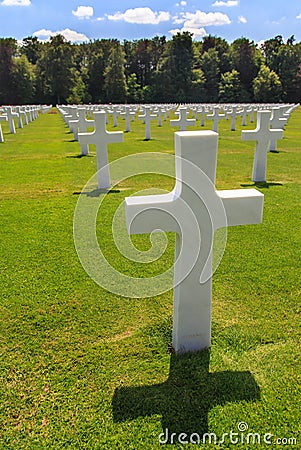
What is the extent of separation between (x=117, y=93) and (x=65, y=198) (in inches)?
2136

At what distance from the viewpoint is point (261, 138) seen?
305 inches

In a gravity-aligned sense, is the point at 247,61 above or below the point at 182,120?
above

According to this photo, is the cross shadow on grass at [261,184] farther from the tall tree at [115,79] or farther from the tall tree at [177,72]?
the tall tree at [177,72]

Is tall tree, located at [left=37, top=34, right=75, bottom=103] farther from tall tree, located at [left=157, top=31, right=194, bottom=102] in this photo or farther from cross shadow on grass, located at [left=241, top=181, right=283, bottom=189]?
cross shadow on grass, located at [left=241, top=181, right=283, bottom=189]

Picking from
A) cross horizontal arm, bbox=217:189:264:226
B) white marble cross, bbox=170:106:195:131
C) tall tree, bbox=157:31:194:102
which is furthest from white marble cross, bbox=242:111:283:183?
tall tree, bbox=157:31:194:102

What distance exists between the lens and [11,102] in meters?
55.6

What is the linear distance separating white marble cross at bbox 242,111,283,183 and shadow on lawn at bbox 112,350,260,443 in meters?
6.01

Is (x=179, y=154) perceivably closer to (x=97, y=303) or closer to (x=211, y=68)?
(x=97, y=303)

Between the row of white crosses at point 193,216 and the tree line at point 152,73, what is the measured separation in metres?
56.7

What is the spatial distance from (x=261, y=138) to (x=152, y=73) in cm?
5952

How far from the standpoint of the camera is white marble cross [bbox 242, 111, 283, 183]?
25.1 ft

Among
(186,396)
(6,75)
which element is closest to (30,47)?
(6,75)

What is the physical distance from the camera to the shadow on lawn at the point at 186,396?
7.09 feet

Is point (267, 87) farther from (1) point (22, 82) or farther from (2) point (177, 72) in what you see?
(1) point (22, 82)
